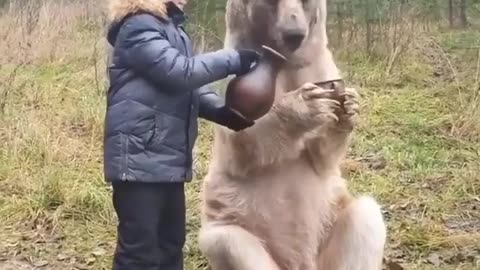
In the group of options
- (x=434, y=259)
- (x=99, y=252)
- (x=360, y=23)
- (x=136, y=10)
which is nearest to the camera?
(x=136, y=10)

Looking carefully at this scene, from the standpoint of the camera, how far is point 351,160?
289 inches

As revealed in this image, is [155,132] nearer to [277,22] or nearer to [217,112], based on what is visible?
[217,112]

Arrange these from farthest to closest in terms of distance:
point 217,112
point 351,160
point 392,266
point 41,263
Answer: point 351,160 → point 41,263 → point 392,266 → point 217,112

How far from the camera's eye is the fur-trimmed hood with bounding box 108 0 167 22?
3.62 m

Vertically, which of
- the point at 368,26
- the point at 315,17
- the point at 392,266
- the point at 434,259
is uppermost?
the point at 315,17

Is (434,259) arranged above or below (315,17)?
below

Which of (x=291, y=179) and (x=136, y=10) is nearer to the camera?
(x=136, y=10)

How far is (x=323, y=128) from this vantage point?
379cm

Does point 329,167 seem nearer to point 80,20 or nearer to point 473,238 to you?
point 473,238

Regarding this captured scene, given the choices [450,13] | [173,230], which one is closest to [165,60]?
[173,230]

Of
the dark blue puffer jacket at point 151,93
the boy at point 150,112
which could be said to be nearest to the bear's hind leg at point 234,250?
the boy at point 150,112

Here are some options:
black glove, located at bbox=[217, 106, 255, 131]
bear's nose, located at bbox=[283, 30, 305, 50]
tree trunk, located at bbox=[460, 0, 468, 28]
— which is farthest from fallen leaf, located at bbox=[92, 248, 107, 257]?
tree trunk, located at bbox=[460, 0, 468, 28]

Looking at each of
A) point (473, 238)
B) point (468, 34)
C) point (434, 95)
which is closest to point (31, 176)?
point (473, 238)

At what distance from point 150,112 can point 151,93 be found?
0.25ft
